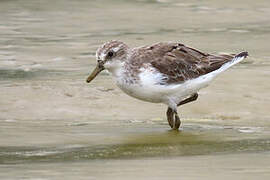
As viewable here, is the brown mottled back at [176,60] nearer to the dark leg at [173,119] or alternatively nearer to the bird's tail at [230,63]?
the bird's tail at [230,63]

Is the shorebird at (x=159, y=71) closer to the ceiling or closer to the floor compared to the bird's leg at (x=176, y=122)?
closer to the ceiling

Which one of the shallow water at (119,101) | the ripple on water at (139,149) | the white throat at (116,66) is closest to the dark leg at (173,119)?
the shallow water at (119,101)

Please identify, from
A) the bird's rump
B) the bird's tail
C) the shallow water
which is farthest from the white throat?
the bird's tail

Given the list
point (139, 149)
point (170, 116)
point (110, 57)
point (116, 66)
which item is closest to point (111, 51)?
point (110, 57)

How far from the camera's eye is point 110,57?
38.3 feet

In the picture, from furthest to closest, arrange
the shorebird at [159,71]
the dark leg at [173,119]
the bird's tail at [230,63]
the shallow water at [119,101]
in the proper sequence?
the bird's tail at [230,63] < the dark leg at [173,119] < the shorebird at [159,71] < the shallow water at [119,101]

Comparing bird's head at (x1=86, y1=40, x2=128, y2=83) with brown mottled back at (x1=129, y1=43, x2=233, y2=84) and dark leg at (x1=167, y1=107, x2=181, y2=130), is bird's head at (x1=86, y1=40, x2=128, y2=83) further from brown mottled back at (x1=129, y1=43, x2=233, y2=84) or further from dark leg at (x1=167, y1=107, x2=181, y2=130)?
dark leg at (x1=167, y1=107, x2=181, y2=130)

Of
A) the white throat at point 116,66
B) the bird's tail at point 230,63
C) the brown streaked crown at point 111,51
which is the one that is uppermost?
the brown streaked crown at point 111,51

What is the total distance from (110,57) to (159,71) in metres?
0.61

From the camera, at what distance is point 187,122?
1231cm

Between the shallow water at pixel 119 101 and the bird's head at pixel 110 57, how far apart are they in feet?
2.47

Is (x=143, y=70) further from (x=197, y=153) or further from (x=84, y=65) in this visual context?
(x=84, y=65)

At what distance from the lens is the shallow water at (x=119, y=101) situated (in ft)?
32.8

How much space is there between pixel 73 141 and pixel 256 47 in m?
5.98
